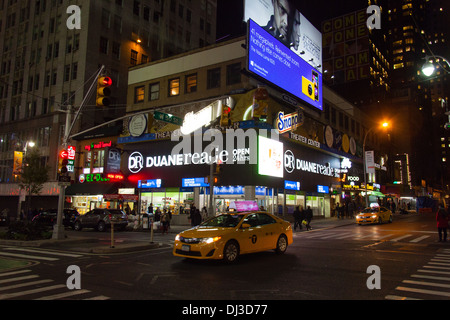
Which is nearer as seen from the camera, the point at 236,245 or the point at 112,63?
the point at 236,245

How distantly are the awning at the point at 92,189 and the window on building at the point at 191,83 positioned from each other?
481 inches

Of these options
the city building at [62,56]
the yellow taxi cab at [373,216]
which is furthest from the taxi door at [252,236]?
the city building at [62,56]

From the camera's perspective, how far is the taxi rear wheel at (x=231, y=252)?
33.5 ft

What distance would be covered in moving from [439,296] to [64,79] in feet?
151

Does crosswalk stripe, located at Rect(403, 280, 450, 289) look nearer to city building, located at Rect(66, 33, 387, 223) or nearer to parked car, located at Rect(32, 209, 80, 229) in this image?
city building, located at Rect(66, 33, 387, 223)

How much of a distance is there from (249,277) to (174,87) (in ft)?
98.5

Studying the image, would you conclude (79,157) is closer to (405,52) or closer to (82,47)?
(82,47)

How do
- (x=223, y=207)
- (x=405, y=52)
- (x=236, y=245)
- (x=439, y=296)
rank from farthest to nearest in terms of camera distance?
(x=405, y=52) → (x=223, y=207) → (x=236, y=245) → (x=439, y=296)

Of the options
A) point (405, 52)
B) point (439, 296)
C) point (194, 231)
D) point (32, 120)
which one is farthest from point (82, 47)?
point (405, 52)

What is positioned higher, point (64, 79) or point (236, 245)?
point (64, 79)

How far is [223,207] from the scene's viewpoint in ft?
101

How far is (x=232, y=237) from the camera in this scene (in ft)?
34.4

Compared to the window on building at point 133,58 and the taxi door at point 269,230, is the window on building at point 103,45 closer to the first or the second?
the window on building at point 133,58

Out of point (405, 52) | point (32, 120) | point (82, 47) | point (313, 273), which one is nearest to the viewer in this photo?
point (313, 273)
